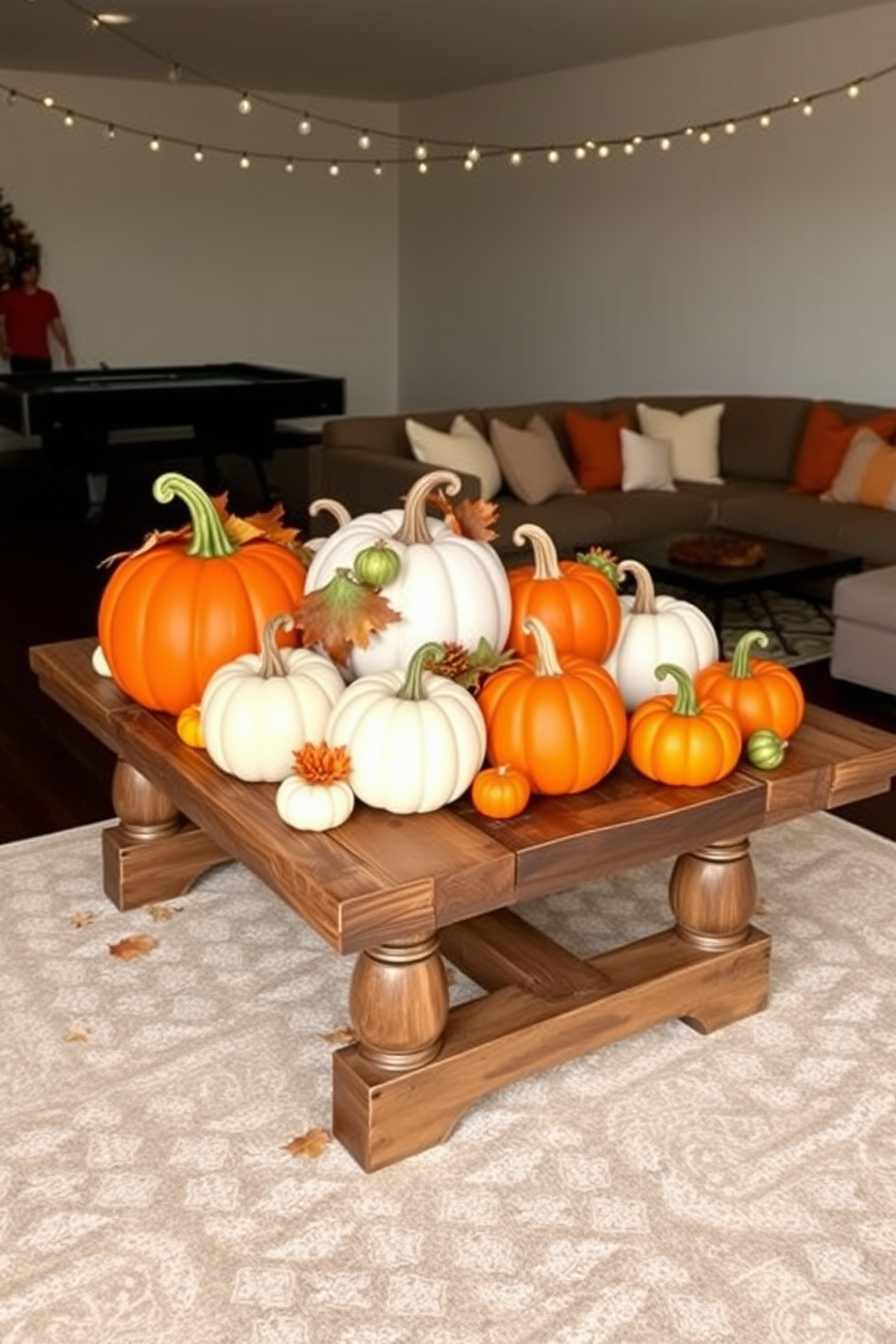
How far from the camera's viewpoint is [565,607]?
2.42 metres

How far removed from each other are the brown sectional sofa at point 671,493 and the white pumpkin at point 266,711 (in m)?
3.28

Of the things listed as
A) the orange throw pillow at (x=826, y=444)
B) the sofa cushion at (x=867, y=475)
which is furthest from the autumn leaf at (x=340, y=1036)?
the orange throw pillow at (x=826, y=444)

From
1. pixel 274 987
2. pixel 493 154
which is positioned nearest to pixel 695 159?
pixel 493 154

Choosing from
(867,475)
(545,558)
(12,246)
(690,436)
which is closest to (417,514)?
(545,558)

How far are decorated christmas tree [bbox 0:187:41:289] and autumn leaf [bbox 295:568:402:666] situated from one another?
7.94 meters

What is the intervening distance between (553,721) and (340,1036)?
2.62ft

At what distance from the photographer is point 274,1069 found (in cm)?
239

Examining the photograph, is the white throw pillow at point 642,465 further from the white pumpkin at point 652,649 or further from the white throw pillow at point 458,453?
the white pumpkin at point 652,649

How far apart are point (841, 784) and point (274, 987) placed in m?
1.17

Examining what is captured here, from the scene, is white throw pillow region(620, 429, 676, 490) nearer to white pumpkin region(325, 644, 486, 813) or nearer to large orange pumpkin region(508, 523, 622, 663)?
large orange pumpkin region(508, 523, 622, 663)

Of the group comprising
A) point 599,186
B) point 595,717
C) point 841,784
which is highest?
point 599,186

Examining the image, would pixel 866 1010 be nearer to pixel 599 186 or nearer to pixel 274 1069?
pixel 274 1069

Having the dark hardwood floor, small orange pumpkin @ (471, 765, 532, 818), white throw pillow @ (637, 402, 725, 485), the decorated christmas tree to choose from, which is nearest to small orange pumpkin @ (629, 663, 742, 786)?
small orange pumpkin @ (471, 765, 532, 818)

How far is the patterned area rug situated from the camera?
5.17m
